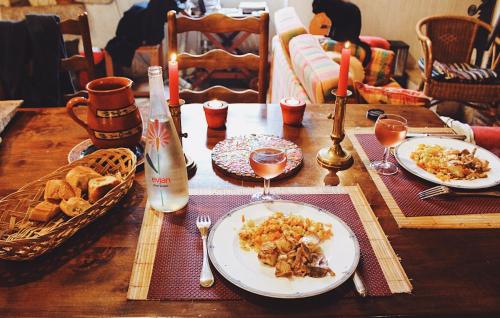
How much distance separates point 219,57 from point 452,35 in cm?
286

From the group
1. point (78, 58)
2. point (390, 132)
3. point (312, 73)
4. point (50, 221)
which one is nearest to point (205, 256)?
point (50, 221)

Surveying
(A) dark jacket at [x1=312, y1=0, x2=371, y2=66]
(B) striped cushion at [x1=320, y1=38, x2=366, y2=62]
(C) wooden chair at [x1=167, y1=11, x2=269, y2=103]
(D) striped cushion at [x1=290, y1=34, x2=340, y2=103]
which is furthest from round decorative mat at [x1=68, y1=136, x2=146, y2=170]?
(B) striped cushion at [x1=320, y1=38, x2=366, y2=62]

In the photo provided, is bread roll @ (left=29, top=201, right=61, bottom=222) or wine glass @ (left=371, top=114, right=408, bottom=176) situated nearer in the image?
bread roll @ (left=29, top=201, right=61, bottom=222)

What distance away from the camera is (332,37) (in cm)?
359

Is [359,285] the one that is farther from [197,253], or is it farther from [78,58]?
[78,58]

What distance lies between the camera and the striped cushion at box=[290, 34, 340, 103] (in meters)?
1.70

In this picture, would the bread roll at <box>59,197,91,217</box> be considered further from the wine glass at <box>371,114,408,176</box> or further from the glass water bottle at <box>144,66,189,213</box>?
the wine glass at <box>371,114,408,176</box>

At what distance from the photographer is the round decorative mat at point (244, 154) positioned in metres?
1.07

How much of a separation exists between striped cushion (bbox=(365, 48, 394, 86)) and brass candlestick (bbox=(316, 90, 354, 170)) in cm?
270

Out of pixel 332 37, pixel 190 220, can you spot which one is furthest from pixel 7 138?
pixel 332 37

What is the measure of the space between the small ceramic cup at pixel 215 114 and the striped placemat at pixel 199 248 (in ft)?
1.21

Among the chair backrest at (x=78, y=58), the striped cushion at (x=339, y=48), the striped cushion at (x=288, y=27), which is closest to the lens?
the chair backrest at (x=78, y=58)

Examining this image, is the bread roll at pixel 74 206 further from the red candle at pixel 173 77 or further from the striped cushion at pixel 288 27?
the striped cushion at pixel 288 27

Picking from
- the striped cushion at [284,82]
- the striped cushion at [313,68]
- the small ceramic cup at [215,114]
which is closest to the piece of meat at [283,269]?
the small ceramic cup at [215,114]
